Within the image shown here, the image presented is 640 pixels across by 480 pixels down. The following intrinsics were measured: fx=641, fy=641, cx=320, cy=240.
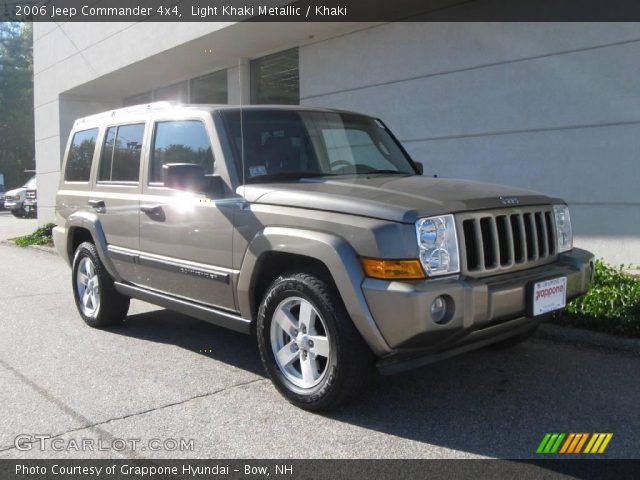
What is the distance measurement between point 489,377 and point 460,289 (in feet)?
4.51

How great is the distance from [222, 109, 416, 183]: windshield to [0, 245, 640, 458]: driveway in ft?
4.92

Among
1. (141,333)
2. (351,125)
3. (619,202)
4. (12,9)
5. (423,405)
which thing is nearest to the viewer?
(423,405)

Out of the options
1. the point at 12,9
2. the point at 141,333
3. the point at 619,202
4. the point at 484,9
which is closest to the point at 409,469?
the point at 141,333

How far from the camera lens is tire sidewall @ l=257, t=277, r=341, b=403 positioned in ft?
11.8

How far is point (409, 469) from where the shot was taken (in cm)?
313

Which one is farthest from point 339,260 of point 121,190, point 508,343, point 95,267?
point 95,267

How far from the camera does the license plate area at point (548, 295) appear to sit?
3.68m

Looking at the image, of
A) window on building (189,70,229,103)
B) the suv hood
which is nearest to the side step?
the suv hood

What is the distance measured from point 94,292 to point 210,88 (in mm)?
8793

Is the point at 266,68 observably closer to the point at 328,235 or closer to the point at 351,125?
the point at 351,125

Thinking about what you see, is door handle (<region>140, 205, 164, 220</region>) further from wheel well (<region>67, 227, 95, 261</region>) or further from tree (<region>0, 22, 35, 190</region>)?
tree (<region>0, 22, 35, 190</region>)

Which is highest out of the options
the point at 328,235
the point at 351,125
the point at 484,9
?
the point at 484,9

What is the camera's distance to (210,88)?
1393 centimetres

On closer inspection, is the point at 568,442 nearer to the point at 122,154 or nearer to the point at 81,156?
the point at 122,154
